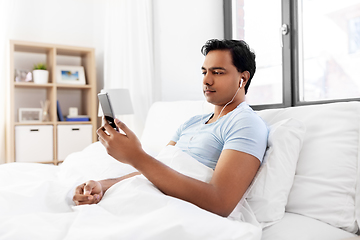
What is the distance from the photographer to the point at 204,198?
0.94 meters

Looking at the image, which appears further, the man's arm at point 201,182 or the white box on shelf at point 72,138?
the white box on shelf at point 72,138

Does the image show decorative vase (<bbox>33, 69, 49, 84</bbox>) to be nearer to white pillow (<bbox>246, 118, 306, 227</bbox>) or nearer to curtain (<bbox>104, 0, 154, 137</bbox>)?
curtain (<bbox>104, 0, 154, 137</bbox>)

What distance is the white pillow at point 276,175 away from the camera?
1.05 metres

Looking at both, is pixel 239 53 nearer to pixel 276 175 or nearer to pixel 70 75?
pixel 276 175

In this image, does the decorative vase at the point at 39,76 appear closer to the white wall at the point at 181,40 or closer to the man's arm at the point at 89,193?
the white wall at the point at 181,40

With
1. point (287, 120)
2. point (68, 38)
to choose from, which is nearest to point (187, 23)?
point (68, 38)

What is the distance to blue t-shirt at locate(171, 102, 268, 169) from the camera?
1034 millimetres

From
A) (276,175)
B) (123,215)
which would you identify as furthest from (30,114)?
(276,175)

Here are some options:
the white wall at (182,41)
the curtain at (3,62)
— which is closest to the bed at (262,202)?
the white wall at (182,41)

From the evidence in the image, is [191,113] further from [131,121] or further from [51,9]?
[51,9]

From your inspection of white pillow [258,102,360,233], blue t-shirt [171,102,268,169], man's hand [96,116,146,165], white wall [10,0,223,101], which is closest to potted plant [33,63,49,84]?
white wall [10,0,223,101]

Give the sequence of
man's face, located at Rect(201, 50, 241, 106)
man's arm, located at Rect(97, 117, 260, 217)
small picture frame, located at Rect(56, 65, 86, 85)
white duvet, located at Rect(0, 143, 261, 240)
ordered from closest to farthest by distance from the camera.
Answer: white duvet, located at Rect(0, 143, 261, 240), man's arm, located at Rect(97, 117, 260, 217), man's face, located at Rect(201, 50, 241, 106), small picture frame, located at Rect(56, 65, 86, 85)

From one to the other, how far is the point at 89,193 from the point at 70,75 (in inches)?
97.5

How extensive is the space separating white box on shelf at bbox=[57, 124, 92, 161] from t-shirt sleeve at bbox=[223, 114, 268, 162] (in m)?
2.33
